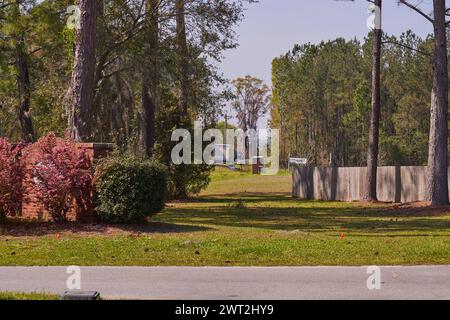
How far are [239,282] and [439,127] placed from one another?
70.8 ft

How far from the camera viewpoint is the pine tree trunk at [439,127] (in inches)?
1222

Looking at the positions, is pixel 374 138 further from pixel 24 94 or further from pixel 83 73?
pixel 83 73

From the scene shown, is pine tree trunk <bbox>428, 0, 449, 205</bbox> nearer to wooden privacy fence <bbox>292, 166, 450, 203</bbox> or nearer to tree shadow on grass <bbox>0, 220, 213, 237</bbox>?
wooden privacy fence <bbox>292, 166, 450, 203</bbox>

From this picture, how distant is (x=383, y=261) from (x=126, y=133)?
31.9 m

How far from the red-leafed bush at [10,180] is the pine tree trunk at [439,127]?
17267 millimetres

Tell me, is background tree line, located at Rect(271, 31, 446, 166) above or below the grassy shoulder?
above

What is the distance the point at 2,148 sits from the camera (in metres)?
19.9

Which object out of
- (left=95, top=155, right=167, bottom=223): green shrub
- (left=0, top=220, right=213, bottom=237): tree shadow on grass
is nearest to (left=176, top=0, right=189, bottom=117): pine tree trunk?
(left=95, top=155, right=167, bottom=223): green shrub

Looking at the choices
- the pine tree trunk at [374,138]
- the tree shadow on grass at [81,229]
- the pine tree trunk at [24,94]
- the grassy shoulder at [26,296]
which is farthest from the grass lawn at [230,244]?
the pine tree trunk at [24,94]

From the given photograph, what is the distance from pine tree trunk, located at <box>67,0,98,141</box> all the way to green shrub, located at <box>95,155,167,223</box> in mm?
3728

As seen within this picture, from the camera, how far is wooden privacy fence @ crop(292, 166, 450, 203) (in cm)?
3616

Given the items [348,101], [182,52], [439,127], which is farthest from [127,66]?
[348,101]

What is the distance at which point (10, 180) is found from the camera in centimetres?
1964
